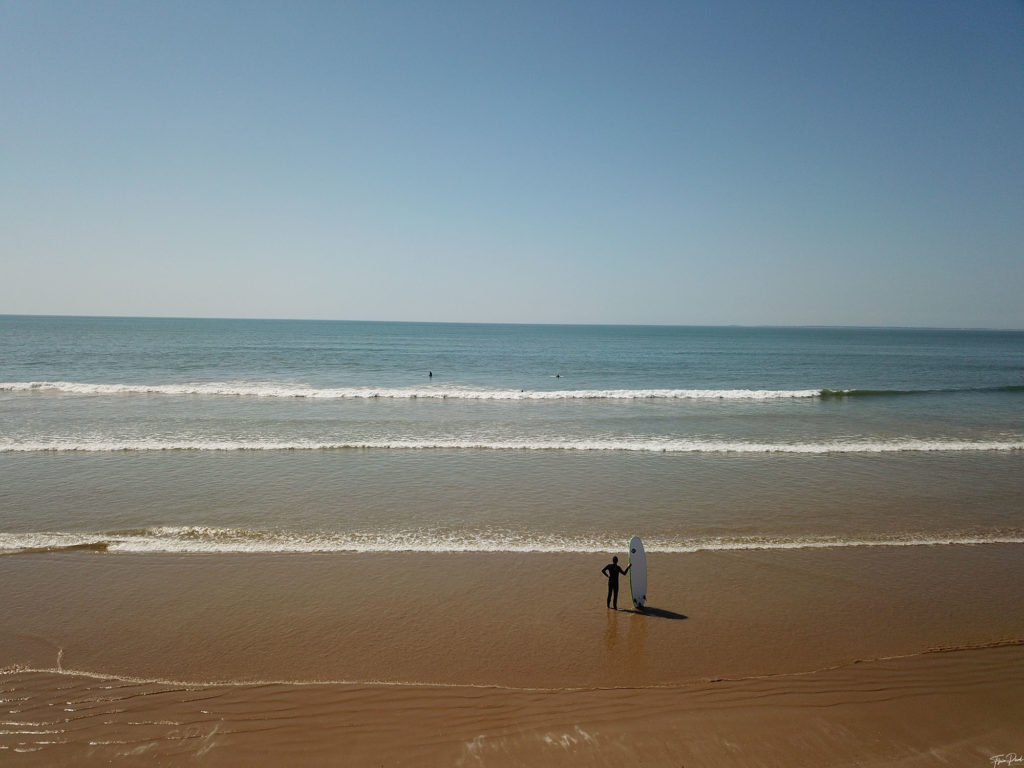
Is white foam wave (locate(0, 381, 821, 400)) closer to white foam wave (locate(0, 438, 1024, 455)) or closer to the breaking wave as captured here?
the breaking wave

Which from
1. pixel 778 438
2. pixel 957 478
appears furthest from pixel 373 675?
pixel 778 438

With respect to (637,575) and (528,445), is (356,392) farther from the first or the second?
(637,575)

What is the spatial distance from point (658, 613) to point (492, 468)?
9.10 m

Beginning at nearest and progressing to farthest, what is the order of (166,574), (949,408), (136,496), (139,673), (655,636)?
(139,673) < (655,636) < (166,574) < (136,496) < (949,408)

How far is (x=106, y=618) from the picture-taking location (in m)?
8.94

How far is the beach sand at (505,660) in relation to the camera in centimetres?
632

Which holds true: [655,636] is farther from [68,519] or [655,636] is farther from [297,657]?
[68,519]

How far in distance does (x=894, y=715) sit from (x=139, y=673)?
32.7 ft

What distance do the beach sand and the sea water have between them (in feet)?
4.23

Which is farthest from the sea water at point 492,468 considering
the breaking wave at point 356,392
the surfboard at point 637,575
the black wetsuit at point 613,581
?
the black wetsuit at point 613,581

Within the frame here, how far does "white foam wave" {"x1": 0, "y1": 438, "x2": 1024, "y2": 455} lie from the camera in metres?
19.6

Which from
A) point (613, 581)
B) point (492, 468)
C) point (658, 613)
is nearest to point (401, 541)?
point (613, 581)

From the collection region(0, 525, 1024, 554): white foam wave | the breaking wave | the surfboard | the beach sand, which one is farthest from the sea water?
the surfboard

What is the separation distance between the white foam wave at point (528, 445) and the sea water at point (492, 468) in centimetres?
13
